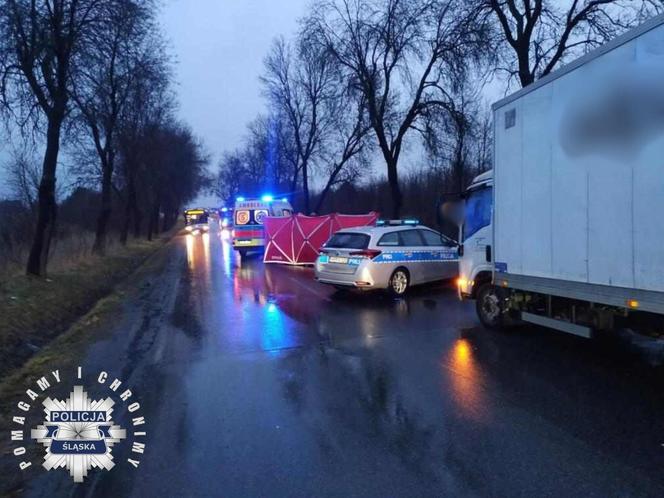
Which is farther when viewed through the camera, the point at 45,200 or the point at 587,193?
the point at 45,200

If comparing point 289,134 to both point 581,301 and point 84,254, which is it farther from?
point 581,301

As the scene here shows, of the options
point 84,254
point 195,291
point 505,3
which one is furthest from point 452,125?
point 84,254

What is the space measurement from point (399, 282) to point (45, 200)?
9.66 metres

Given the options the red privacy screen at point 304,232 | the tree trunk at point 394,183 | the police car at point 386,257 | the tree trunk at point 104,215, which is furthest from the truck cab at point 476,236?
the tree trunk at point 104,215

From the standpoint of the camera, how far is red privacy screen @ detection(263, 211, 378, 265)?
20703mm

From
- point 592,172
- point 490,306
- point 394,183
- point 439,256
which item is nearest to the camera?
point 592,172

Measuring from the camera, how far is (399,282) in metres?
13.0

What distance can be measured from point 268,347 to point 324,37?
63.7 feet

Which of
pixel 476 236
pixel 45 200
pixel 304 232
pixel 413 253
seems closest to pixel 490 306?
pixel 476 236

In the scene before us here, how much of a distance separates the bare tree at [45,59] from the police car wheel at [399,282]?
30.6 feet

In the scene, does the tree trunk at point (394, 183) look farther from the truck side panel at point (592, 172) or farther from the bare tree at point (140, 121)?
the truck side panel at point (592, 172)

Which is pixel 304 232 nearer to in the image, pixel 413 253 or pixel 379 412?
pixel 413 253

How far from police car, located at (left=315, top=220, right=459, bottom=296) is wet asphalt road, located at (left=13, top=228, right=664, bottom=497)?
8.21 ft

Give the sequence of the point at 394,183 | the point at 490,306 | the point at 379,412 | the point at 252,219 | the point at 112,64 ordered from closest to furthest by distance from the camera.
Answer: the point at 379,412 → the point at 490,306 → the point at 112,64 → the point at 394,183 → the point at 252,219
